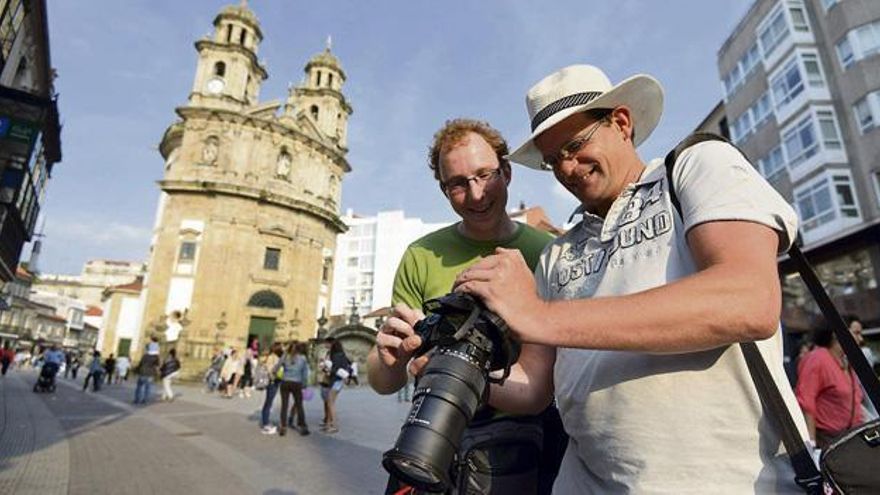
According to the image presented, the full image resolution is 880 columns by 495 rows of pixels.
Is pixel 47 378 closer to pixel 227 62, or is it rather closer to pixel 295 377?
pixel 295 377

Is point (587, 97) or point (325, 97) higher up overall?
point (325, 97)

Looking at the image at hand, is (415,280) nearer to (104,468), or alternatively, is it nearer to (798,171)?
(104,468)

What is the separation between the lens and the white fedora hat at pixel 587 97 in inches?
57.9

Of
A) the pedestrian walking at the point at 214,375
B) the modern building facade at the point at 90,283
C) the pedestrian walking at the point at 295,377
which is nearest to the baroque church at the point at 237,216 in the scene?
the pedestrian walking at the point at 214,375

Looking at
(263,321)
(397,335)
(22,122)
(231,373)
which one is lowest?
(231,373)

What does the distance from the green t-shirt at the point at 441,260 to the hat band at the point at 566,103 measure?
84cm

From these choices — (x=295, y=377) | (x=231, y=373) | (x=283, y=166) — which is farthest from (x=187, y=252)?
(x=295, y=377)

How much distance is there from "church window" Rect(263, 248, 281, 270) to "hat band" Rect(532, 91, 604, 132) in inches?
1367

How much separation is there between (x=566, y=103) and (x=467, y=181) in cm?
71

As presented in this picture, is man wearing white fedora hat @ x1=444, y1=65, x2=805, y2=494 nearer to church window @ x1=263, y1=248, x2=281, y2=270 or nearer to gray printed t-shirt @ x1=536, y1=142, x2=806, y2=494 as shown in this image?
gray printed t-shirt @ x1=536, y1=142, x2=806, y2=494

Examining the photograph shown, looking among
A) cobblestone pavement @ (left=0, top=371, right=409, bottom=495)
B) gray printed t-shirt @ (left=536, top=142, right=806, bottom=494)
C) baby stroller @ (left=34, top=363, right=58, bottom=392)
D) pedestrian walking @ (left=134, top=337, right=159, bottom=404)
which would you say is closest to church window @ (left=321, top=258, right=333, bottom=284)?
baby stroller @ (left=34, top=363, right=58, bottom=392)

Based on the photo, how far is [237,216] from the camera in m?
33.1

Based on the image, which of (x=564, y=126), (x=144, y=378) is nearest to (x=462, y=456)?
(x=564, y=126)

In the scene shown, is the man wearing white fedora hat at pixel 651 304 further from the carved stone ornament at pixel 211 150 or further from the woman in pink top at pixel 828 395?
the carved stone ornament at pixel 211 150
